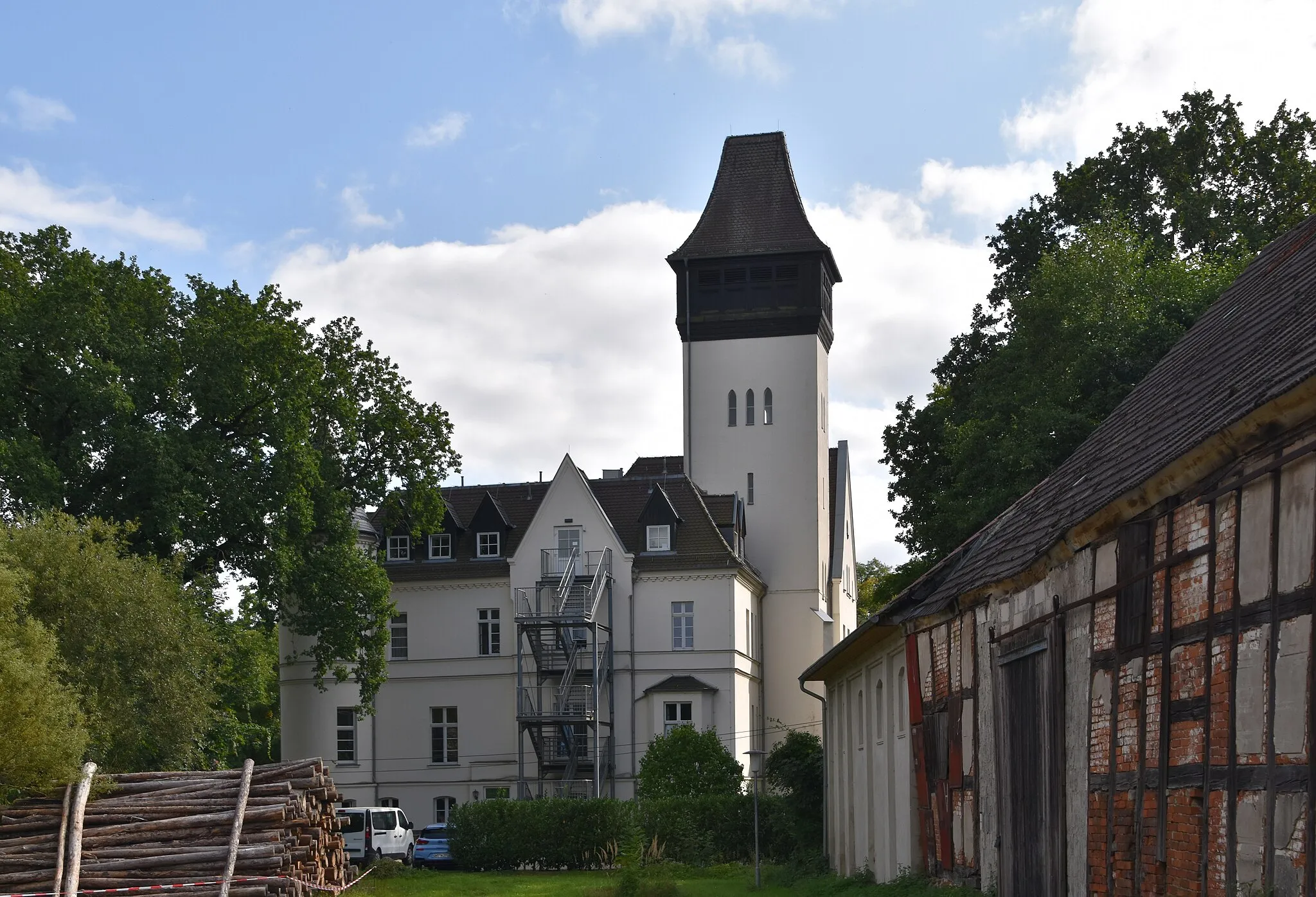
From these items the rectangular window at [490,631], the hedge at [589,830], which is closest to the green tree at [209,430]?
the hedge at [589,830]

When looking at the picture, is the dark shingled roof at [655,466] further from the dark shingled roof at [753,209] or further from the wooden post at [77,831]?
the wooden post at [77,831]

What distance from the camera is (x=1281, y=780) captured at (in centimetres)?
1020

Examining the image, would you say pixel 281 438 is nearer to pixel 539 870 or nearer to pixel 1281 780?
pixel 539 870

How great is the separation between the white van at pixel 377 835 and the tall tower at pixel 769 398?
62.5 ft

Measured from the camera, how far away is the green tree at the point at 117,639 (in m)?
26.1

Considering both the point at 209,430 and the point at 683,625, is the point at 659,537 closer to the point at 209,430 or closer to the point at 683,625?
the point at 683,625

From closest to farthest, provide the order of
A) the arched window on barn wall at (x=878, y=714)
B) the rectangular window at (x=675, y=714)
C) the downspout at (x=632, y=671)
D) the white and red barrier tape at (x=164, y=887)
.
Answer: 1. the white and red barrier tape at (x=164, y=887)
2. the arched window on barn wall at (x=878, y=714)
3. the downspout at (x=632, y=671)
4. the rectangular window at (x=675, y=714)

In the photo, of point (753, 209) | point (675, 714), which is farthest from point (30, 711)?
point (753, 209)

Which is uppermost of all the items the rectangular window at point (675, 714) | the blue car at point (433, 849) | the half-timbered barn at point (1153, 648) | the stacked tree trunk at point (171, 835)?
the half-timbered barn at point (1153, 648)

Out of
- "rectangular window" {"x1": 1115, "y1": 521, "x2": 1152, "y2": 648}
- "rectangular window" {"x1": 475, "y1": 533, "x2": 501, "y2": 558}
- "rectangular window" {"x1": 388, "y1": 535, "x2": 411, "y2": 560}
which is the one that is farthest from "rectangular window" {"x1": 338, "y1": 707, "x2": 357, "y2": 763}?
"rectangular window" {"x1": 1115, "y1": 521, "x2": 1152, "y2": 648}

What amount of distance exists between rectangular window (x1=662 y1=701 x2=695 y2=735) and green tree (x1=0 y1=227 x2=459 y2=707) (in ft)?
41.3

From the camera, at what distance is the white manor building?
172 feet

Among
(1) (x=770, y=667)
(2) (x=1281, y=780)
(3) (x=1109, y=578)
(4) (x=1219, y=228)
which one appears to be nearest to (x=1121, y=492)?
(3) (x=1109, y=578)

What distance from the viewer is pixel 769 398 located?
5947 centimetres
